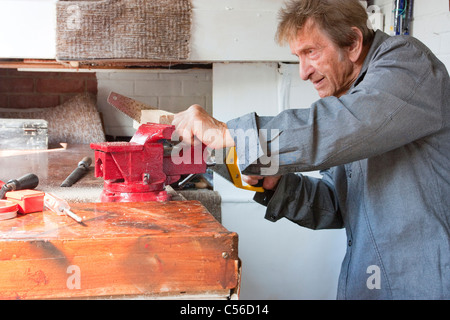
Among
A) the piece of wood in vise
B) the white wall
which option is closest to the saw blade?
the piece of wood in vise

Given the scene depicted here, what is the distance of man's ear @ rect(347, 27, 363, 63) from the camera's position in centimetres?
129

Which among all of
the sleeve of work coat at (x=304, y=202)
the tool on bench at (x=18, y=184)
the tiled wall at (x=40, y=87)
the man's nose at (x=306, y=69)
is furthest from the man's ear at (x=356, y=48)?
the tiled wall at (x=40, y=87)

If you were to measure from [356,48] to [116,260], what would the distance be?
36.0 inches

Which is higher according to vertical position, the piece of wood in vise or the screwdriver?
the piece of wood in vise

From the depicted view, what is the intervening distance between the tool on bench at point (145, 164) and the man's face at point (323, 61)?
A: 1.24ft

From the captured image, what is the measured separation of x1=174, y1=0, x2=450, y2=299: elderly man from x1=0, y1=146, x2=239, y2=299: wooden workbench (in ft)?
0.85

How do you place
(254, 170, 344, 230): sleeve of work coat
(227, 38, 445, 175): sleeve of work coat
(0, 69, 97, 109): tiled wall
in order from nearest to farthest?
(227, 38, 445, 175): sleeve of work coat
(254, 170, 344, 230): sleeve of work coat
(0, 69, 97, 109): tiled wall

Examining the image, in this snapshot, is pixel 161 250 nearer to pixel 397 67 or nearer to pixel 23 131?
pixel 397 67

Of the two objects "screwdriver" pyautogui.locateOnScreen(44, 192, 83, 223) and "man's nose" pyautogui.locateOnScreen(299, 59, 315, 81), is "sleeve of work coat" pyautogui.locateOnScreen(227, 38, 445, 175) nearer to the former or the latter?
"man's nose" pyautogui.locateOnScreen(299, 59, 315, 81)

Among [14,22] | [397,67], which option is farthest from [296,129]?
[14,22]

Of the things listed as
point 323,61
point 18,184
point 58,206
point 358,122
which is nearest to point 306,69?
point 323,61

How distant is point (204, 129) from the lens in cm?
110

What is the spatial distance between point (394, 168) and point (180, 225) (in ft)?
2.04
